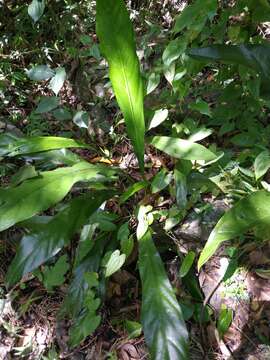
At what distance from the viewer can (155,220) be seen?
1.36 metres

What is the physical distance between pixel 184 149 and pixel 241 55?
0.34 m

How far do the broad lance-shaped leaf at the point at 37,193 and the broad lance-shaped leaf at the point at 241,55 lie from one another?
1.57 ft

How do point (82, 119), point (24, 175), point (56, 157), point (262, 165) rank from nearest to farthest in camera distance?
point (262, 165) < point (24, 175) < point (56, 157) < point (82, 119)

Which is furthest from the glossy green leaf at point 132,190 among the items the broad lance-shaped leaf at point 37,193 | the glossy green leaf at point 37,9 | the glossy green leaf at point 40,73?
the glossy green leaf at point 37,9

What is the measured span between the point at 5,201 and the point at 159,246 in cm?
50

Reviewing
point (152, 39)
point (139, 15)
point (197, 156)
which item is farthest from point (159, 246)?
point (139, 15)

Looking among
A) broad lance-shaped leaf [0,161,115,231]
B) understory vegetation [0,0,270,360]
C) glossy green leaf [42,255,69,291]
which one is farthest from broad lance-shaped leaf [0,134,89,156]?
glossy green leaf [42,255,69,291]

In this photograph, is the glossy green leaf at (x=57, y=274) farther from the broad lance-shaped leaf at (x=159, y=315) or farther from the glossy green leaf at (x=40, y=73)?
the glossy green leaf at (x=40, y=73)

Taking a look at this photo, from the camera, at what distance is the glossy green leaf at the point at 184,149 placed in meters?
1.20

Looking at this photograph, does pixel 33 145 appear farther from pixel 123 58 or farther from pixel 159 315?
pixel 159 315

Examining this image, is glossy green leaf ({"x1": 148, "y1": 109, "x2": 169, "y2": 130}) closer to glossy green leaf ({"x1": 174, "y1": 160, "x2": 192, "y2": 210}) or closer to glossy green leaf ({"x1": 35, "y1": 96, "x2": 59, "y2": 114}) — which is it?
glossy green leaf ({"x1": 174, "y1": 160, "x2": 192, "y2": 210})

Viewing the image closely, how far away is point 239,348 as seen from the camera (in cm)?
111

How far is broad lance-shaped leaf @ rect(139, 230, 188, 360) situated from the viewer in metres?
1.00

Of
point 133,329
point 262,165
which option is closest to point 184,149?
point 262,165
